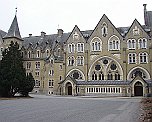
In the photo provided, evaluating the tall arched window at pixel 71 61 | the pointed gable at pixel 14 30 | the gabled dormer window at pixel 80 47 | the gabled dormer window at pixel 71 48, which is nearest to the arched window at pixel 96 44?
the gabled dormer window at pixel 80 47

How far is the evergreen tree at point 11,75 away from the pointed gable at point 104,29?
23.4 metres

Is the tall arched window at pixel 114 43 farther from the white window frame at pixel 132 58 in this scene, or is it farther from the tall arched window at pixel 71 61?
the tall arched window at pixel 71 61

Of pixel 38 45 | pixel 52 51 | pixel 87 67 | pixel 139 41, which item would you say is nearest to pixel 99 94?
pixel 87 67

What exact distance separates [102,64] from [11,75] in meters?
25.1

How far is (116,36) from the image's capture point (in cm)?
5716

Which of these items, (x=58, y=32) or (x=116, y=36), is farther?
(x=58, y=32)

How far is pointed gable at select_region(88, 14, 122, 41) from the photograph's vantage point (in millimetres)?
57656

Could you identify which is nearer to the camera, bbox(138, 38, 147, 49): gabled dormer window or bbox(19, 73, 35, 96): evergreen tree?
bbox(19, 73, 35, 96): evergreen tree

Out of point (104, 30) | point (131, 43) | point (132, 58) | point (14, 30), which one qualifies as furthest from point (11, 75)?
point (131, 43)

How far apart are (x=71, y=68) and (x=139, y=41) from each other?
18925mm

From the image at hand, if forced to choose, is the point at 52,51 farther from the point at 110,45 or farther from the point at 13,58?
the point at 13,58

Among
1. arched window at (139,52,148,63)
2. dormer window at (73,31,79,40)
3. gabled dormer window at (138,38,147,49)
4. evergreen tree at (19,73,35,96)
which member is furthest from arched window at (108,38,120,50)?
evergreen tree at (19,73,35,96)

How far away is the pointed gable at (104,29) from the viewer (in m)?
57.7

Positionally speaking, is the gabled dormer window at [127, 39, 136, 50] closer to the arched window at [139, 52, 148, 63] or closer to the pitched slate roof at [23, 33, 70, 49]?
the arched window at [139, 52, 148, 63]
